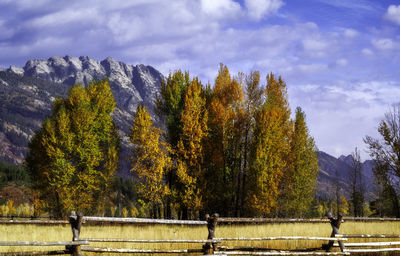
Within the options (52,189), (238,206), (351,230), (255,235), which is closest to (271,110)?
(238,206)

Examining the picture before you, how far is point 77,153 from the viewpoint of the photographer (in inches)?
1233

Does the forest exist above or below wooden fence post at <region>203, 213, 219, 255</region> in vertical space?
above

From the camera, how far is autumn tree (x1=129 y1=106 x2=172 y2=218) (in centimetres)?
2986

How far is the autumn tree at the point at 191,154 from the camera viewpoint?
30.2 metres

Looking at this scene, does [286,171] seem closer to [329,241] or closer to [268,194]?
[268,194]

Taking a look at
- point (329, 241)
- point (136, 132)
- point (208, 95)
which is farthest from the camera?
point (208, 95)

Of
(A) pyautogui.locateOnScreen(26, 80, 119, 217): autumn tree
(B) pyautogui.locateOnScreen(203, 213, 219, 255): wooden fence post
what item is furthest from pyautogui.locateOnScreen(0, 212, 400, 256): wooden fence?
(A) pyautogui.locateOnScreen(26, 80, 119, 217): autumn tree

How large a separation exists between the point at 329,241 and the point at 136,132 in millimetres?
18505

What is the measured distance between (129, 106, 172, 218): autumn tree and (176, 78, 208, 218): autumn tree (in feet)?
4.43

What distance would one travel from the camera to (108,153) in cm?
3431

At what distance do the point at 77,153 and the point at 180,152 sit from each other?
28.1 ft

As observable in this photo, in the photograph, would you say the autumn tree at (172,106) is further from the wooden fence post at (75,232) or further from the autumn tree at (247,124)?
the wooden fence post at (75,232)

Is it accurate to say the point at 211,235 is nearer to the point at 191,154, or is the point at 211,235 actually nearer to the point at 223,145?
the point at 191,154

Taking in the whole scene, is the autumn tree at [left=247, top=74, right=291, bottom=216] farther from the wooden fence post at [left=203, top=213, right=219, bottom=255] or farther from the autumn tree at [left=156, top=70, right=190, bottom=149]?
the wooden fence post at [left=203, top=213, right=219, bottom=255]
